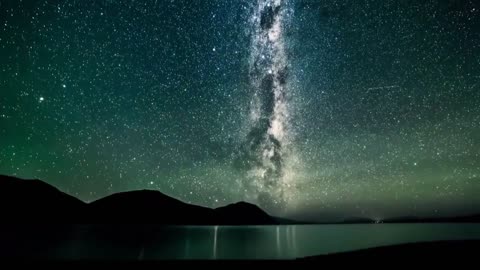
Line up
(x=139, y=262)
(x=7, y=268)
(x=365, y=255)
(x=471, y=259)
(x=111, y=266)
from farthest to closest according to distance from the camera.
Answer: (x=365, y=255), (x=471, y=259), (x=139, y=262), (x=111, y=266), (x=7, y=268)

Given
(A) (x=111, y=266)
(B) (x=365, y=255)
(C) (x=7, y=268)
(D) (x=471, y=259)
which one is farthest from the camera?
(B) (x=365, y=255)

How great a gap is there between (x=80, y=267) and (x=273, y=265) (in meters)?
7.17

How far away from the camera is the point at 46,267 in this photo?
1179cm

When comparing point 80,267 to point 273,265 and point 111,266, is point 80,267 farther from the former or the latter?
point 273,265

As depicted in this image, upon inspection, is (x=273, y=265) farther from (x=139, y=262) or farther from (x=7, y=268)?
(x=7, y=268)

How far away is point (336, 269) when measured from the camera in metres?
12.7

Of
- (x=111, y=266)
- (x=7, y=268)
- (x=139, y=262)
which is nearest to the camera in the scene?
(x=7, y=268)

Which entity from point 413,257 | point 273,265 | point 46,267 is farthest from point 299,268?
point 46,267

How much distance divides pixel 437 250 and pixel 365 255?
4.07 meters

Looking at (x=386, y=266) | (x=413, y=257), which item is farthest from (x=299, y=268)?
(x=413, y=257)

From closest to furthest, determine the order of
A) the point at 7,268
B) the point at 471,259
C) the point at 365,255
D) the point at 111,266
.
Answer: the point at 7,268
the point at 111,266
the point at 471,259
the point at 365,255

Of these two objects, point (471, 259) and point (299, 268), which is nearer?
point (299, 268)

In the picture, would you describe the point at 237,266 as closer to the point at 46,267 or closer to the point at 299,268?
the point at 299,268

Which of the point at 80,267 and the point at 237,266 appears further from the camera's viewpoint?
the point at 237,266
